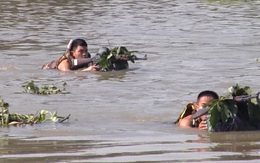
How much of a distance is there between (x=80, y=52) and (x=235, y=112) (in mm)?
6659

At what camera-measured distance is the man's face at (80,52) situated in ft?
48.0

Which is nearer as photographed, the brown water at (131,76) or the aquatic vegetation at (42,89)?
the brown water at (131,76)

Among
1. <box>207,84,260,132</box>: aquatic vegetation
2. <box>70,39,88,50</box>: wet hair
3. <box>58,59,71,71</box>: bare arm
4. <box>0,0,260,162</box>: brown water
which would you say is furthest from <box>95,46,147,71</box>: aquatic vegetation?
<box>207,84,260,132</box>: aquatic vegetation

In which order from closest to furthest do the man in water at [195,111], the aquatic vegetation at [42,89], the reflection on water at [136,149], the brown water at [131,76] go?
the reflection on water at [136,149], the brown water at [131,76], the man in water at [195,111], the aquatic vegetation at [42,89]

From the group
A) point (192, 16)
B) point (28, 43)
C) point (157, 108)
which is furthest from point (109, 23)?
point (157, 108)

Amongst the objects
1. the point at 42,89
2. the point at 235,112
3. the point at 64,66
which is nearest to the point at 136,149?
the point at 235,112

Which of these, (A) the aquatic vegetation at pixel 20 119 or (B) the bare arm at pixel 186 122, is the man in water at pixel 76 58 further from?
(B) the bare arm at pixel 186 122

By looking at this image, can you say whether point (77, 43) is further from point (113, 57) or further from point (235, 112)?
point (235, 112)

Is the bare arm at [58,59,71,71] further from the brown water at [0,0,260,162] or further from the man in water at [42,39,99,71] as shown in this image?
the brown water at [0,0,260,162]

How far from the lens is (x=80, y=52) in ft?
48.4

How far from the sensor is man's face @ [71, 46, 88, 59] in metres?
14.6

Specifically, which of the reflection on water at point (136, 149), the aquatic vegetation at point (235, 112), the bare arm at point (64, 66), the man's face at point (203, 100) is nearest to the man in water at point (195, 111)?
the man's face at point (203, 100)

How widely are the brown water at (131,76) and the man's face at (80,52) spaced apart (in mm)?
357

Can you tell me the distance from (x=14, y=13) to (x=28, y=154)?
22.1 m
